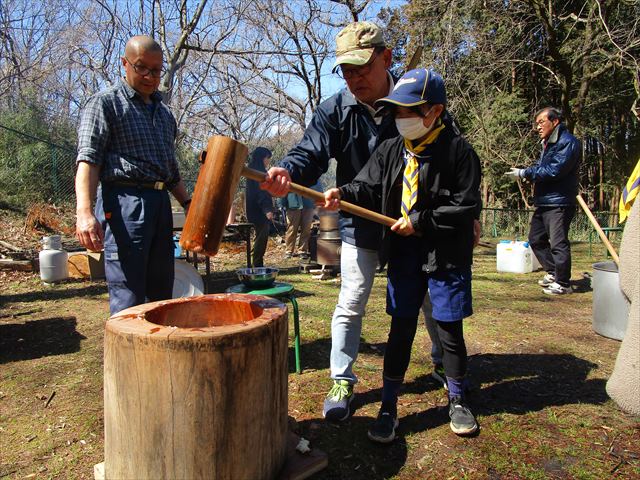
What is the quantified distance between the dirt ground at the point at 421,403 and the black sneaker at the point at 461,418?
0.05 metres

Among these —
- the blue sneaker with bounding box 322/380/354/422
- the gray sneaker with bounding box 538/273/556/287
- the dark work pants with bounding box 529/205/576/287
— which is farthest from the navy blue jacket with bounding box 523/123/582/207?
the blue sneaker with bounding box 322/380/354/422

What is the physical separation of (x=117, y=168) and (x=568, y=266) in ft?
15.7

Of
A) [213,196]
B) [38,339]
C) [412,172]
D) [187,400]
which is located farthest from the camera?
[38,339]

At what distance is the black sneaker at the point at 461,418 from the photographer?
234 centimetres

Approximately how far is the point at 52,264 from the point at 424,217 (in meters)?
5.90

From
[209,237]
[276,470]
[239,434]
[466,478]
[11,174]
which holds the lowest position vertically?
[466,478]

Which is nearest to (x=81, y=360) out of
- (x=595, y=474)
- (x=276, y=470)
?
(x=276, y=470)

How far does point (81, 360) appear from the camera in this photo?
11.6ft

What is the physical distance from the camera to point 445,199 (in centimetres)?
230

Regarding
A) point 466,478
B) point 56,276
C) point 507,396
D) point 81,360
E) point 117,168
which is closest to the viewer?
point 466,478

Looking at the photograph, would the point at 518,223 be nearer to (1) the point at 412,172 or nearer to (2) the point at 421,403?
(2) the point at 421,403

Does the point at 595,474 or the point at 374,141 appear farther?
the point at 374,141

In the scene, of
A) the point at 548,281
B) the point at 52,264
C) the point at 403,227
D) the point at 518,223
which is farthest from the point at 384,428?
the point at 518,223

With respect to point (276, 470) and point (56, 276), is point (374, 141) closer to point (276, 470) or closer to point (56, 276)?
point (276, 470)
